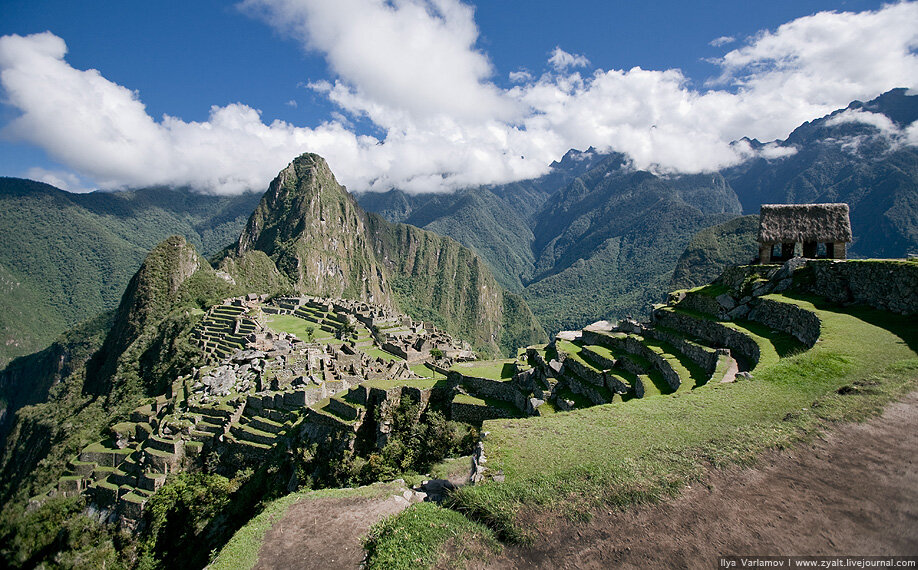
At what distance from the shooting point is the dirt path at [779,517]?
6691 mm

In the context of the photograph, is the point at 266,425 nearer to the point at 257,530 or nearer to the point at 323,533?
the point at 257,530

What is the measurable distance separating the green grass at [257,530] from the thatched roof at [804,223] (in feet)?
77.8

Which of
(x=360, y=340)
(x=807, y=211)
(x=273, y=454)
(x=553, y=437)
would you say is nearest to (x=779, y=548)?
(x=553, y=437)

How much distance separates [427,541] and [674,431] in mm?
6550

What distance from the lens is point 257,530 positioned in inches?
460

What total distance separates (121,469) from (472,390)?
106 feet

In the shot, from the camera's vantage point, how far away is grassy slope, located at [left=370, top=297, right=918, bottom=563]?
8.74 meters

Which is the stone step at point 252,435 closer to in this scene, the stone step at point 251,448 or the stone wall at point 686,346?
the stone step at point 251,448

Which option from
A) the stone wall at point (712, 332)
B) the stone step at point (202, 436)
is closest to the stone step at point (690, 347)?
the stone wall at point (712, 332)

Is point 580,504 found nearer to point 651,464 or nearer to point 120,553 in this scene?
point 651,464

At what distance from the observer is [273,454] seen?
87.9 feet

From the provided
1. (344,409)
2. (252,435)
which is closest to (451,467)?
(344,409)

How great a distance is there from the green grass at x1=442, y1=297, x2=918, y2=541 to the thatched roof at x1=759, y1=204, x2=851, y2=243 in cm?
1074

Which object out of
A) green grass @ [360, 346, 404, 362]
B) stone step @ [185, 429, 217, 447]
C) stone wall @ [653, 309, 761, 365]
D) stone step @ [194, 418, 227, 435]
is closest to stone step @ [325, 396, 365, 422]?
stone step @ [194, 418, 227, 435]
